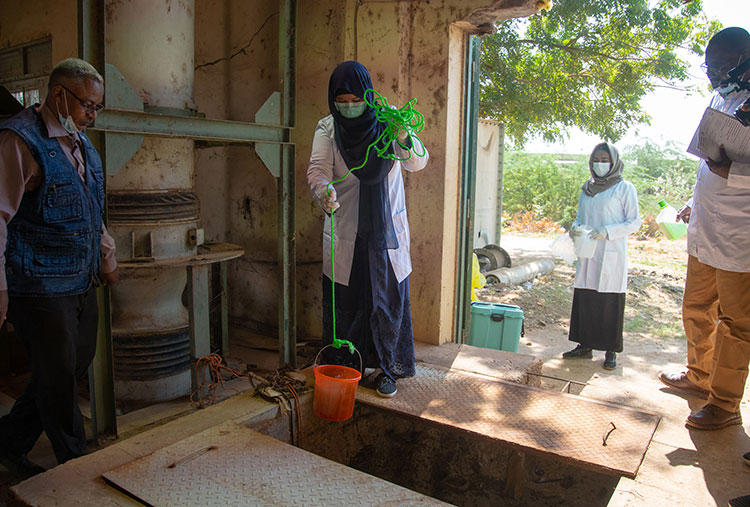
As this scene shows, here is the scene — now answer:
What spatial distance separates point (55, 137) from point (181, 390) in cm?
220

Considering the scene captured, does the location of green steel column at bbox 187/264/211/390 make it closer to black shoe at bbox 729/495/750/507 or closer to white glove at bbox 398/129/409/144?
white glove at bbox 398/129/409/144

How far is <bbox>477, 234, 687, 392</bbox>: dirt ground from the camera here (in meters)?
6.32

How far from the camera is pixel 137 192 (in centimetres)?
387

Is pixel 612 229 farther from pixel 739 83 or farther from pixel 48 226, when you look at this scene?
pixel 48 226

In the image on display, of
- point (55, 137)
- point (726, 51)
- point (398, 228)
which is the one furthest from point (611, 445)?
point (55, 137)

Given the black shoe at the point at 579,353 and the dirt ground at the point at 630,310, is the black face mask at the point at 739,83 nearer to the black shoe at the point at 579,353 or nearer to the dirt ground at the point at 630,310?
the dirt ground at the point at 630,310

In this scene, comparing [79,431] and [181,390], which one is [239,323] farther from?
[79,431]

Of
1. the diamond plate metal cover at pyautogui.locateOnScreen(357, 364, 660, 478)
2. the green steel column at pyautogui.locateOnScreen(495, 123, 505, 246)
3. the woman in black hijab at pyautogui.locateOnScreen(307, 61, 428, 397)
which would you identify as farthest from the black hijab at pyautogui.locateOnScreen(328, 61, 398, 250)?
the green steel column at pyautogui.locateOnScreen(495, 123, 505, 246)

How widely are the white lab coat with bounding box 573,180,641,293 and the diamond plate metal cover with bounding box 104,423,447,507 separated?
3930mm

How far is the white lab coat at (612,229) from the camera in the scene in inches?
221

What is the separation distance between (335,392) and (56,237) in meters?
1.63

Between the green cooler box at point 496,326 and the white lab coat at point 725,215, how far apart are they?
7.11ft

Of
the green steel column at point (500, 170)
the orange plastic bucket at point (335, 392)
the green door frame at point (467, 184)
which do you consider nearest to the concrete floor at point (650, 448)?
the orange plastic bucket at point (335, 392)

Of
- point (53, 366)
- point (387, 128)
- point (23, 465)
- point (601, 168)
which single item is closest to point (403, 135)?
point (387, 128)
